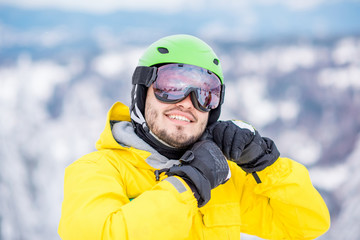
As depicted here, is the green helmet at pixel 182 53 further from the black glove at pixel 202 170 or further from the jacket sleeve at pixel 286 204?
the jacket sleeve at pixel 286 204

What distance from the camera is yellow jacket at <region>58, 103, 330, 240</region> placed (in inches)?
50.3

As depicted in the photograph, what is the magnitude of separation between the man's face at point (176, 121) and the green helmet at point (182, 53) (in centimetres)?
26

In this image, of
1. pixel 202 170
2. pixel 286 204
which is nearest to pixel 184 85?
pixel 202 170

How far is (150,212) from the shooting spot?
1.27 m

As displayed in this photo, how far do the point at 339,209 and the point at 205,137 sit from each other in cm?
998

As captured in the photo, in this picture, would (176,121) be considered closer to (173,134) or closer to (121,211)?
(173,134)

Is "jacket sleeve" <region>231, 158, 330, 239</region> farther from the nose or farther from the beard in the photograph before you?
the nose

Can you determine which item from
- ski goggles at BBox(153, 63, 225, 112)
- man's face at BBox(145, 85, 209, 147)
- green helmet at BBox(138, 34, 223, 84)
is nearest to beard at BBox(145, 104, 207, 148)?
man's face at BBox(145, 85, 209, 147)

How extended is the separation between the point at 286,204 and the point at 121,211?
1105 millimetres

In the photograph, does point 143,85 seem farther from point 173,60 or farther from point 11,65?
point 11,65

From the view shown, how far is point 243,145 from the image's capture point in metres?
1.78

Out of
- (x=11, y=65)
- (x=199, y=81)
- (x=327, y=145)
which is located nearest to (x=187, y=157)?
(x=199, y=81)

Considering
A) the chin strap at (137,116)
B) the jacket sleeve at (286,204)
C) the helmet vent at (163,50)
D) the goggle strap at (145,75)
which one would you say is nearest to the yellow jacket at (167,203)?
the jacket sleeve at (286,204)

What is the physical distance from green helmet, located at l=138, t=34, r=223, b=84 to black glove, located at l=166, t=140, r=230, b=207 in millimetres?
628
